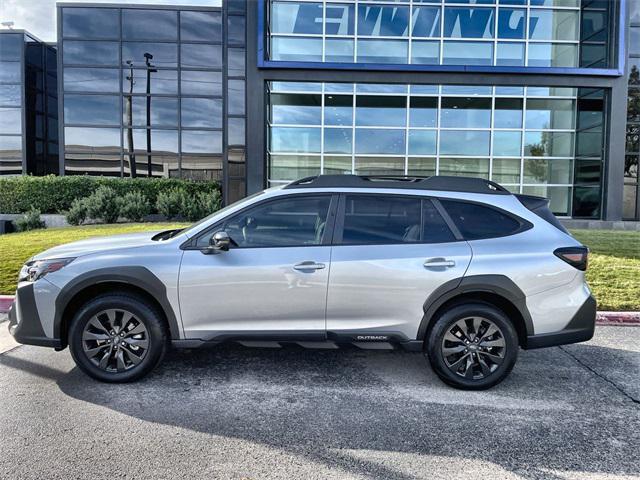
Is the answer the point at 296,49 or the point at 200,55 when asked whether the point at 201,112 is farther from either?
the point at 296,49

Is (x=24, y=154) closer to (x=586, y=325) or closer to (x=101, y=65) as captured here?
(x=101, y=65)

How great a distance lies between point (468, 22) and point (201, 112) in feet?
35.4

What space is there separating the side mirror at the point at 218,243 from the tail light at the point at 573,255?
Answer: 9.14ft

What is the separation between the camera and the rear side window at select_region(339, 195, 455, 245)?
4309mm

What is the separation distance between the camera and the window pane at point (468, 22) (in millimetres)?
17609

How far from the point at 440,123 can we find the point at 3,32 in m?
19.1

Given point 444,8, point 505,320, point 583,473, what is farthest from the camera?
point 444,8

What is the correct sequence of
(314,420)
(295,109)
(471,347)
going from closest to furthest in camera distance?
1. (314,420)
2. (471,347)
3. (295,109)

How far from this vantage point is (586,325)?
4.25 meters

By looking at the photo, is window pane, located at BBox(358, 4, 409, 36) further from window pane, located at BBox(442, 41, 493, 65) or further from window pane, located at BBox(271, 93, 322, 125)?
window pane, located at BBox(271, 93, 322, 125)

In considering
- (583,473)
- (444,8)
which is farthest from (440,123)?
(583,473)

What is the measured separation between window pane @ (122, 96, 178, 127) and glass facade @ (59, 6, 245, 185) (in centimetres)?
4

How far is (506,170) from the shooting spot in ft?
59.9

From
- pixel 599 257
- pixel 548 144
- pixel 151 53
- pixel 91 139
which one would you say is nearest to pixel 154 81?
pixel 151 53
